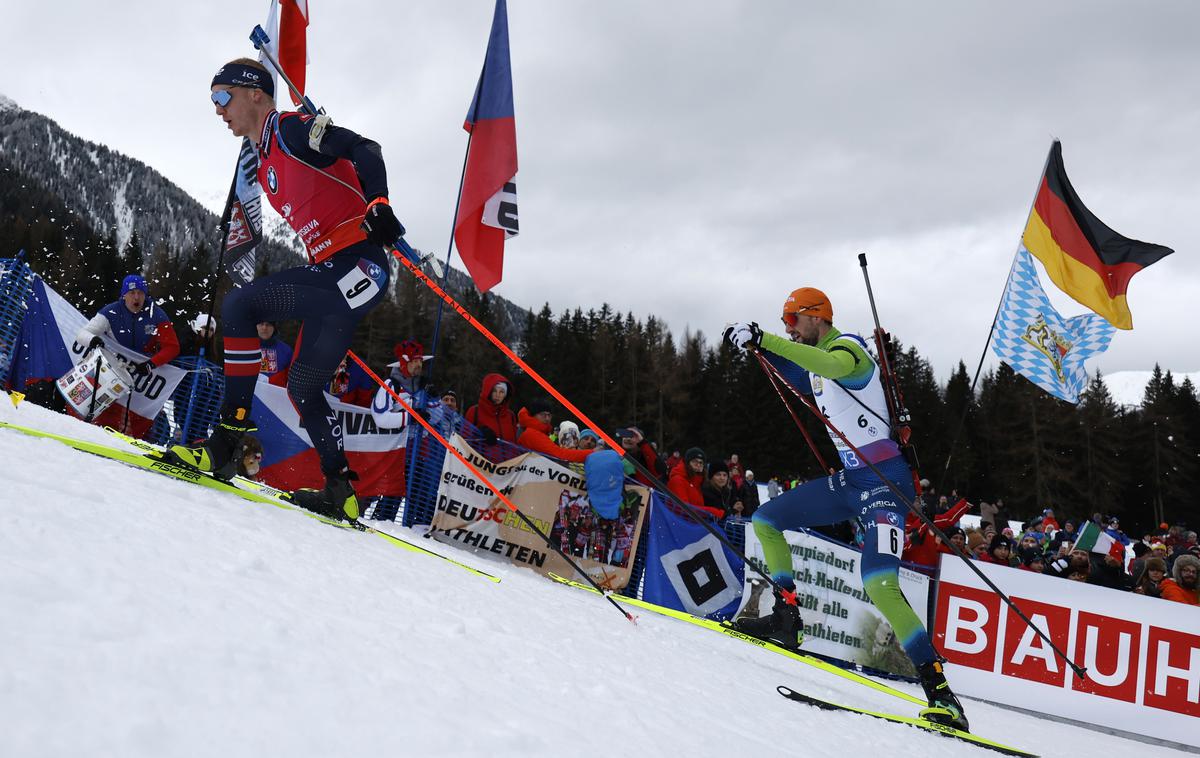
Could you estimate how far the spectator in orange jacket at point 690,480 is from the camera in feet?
24.7

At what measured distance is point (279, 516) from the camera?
3537 millimetres

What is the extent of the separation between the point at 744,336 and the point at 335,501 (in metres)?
2.46

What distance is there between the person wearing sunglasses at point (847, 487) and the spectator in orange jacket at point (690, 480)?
2.17 m

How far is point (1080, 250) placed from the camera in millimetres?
9414

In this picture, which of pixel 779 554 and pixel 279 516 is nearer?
pixel 279 516

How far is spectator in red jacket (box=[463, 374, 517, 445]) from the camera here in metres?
7.47

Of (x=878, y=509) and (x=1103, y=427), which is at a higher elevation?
(x=1103, y=427)

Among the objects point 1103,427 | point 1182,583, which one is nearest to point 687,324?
point 1103,427

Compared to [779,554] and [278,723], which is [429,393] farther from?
[278,723]

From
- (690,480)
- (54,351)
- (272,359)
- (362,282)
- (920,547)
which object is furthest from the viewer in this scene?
(690,480)

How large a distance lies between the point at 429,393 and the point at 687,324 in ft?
212

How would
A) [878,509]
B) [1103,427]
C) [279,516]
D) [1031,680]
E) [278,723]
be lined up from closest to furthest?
1. [278,723]
2. [279,516]
3. [878,509]
4. [1031,680]
5. [1103,427]

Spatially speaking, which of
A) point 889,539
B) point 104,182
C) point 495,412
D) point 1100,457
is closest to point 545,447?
point 495,412

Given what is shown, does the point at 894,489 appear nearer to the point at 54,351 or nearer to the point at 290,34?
the point at 290,34
